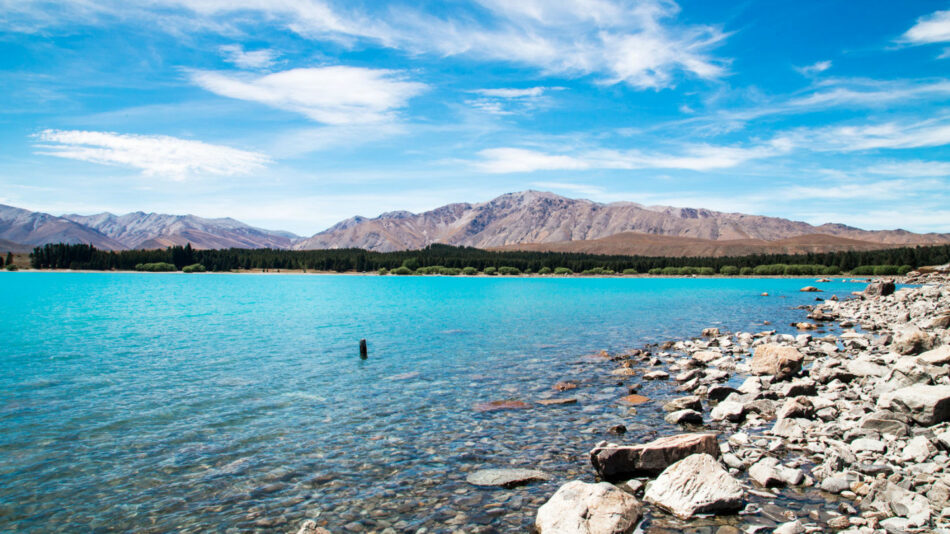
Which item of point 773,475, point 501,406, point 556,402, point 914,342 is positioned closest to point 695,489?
point 773,475

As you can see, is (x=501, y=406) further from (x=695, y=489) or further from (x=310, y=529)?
(x=310, y=529)

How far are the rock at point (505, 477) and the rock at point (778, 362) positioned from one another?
13.5 metres

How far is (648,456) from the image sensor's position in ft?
39.7

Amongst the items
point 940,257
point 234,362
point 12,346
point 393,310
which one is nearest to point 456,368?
point 234,362

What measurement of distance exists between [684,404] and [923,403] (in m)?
6.64

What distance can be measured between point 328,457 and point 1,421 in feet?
39.1

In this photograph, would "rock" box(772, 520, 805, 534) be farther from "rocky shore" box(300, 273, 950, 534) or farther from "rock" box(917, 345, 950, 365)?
"rock" box(917, 345, 950, 365)

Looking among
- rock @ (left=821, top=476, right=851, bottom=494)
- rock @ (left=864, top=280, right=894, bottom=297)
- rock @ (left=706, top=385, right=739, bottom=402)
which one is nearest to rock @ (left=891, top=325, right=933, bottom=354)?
rock @ (left=706, top=385, right=739, bottom=402)

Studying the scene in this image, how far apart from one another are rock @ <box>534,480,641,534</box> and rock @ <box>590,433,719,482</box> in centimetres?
232

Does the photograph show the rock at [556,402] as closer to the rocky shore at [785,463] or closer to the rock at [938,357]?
the rocky shore at [785,463]

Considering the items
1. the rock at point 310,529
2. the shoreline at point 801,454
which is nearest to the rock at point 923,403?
the shoreline at point 801,454

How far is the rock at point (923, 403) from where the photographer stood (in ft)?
41.7

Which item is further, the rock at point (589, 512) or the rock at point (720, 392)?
the rock at point (720, 392)

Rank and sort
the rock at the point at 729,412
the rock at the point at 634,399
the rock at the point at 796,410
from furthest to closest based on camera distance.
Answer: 1. the rock at the point at 634,399
2. the rock at the point at 729,412
3. the rock at the point at 796,410
